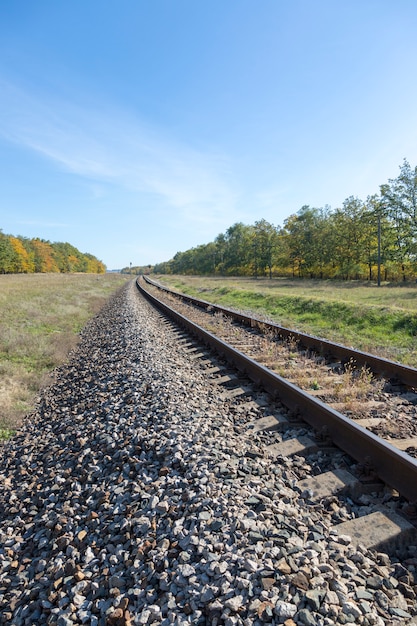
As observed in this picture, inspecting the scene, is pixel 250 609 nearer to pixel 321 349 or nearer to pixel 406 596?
pixel 406 596

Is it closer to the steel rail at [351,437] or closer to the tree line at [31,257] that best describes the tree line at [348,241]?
the steel rail at [351,437]

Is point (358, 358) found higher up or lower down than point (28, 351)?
higher up

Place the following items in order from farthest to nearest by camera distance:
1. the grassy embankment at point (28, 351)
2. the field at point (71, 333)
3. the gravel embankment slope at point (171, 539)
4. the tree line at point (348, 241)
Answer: the tree line at point (348, 241) → the field at point (71, 333) → the grassy embankment at point (28, 351) → the gravel embankment slope at point (171, 539)

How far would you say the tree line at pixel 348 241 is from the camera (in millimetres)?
38500

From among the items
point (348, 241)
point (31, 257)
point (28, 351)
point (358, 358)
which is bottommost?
point (28, 351)

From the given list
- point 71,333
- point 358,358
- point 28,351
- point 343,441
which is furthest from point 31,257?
point 343,441

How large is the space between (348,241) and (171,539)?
159 ft

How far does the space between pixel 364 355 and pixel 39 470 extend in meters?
5.53

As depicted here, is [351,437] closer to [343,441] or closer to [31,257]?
[343,441]

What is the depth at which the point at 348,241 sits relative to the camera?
45.9m

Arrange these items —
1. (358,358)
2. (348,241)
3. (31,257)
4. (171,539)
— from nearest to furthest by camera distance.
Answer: (171,539)
(358,358)
(348,241)
(31,257)

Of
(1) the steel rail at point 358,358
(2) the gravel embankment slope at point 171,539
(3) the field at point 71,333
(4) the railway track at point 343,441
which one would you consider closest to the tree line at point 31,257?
(3) the field at point 71,333

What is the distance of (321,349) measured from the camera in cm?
751

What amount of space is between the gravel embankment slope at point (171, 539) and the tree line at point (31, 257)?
3570 inches
